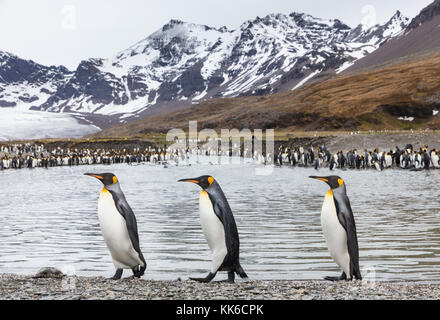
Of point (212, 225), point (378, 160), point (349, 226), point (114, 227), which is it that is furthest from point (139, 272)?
point (378, 160)

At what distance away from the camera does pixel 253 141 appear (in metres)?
73.8

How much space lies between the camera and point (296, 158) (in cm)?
5016

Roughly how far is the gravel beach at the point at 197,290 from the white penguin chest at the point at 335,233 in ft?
1.65

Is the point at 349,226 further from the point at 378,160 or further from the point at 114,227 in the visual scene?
the point at 378,160

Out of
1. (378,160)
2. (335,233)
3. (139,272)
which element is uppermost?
(378,160)

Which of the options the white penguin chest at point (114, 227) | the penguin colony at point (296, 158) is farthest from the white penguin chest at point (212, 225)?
the penguin colony at point (296, 158)

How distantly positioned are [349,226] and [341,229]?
0.12 m

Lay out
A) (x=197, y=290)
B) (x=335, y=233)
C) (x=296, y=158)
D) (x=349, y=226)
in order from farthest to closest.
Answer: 1. (x=296, y=158)
2. (x=335, y=233)
3. (x=349, y=226)
4. (x=197, y=290)

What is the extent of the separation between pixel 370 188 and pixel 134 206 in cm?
1076

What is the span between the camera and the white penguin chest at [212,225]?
25.1 feet

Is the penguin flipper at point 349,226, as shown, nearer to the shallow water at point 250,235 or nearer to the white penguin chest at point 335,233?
the white penguin chest at point 335,233
